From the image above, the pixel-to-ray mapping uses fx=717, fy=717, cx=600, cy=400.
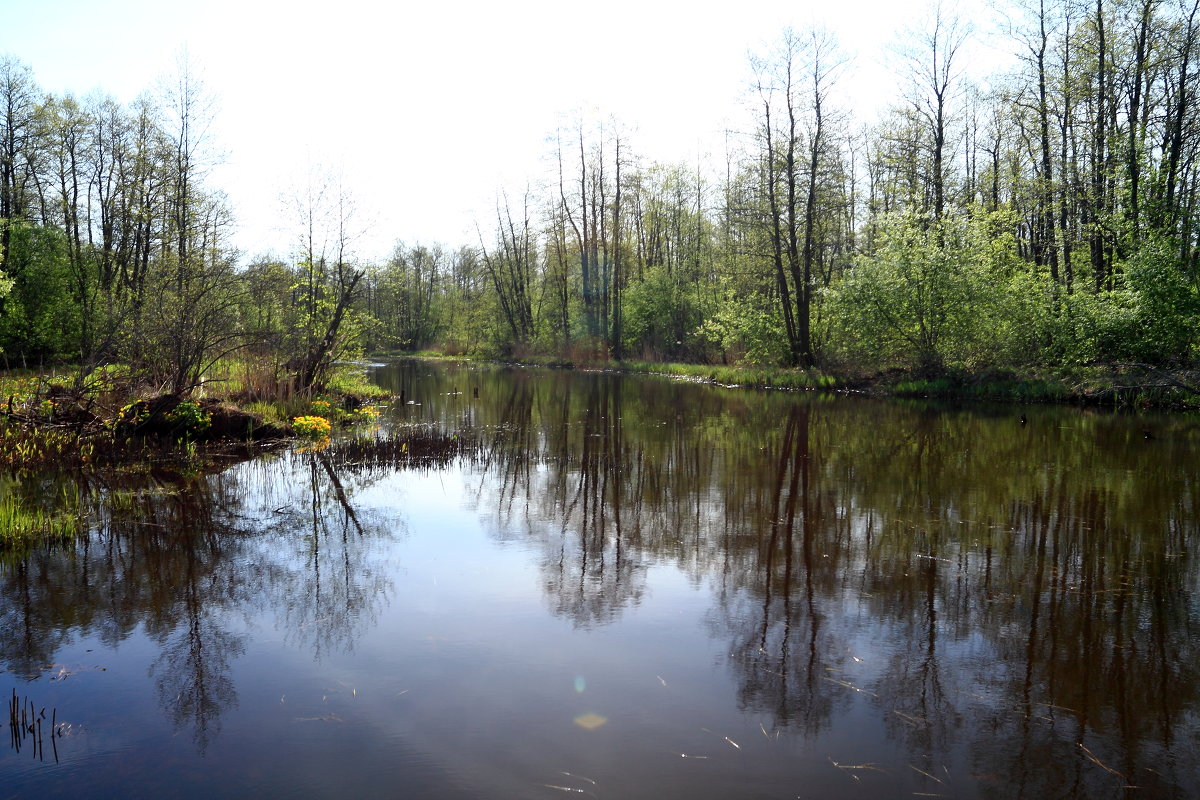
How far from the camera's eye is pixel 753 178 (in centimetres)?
2817

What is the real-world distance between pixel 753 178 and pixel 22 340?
27404 mm

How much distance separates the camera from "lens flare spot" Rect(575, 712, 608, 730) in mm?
3786

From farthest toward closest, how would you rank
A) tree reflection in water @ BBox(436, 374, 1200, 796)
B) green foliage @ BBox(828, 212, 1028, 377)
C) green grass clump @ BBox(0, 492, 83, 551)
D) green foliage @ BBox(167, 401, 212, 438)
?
green foliage @ BBox(828, 212, 1028, 377) < green foliage @ BBox(167, 401, 212, 438) < green grass clump @ BBox(0, 492, 83, 551) < tree reflection in water @ BBox(436, 374, 1200, 796)

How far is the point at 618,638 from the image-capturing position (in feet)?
16.1

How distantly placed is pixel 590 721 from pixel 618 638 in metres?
1.10

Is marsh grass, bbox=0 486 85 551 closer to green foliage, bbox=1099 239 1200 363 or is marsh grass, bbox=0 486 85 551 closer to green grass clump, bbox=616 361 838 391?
green foliage, bbox=1099 239 1200 363

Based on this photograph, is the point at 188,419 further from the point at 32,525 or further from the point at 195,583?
the point at 195,583

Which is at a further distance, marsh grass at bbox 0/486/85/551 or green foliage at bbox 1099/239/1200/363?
green foliage at bbox 1099/239/1200/363

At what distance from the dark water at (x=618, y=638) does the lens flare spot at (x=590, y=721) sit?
1cm

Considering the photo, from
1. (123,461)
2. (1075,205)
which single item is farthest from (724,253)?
(123,461)

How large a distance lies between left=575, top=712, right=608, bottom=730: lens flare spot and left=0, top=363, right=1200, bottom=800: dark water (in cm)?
1

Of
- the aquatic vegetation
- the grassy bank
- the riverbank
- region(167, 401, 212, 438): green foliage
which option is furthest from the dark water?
the riverbank

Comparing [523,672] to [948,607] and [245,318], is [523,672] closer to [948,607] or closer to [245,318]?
[948,607]

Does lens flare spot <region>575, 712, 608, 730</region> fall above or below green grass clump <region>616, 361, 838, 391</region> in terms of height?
below
